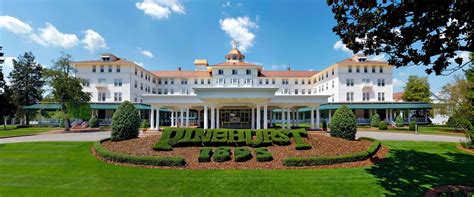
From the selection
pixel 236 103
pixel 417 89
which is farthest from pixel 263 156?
pixel 417 89

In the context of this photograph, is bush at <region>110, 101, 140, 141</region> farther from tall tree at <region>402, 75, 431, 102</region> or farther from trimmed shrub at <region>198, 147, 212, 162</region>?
tall tree at <region>402, 75, 431, 102</region>

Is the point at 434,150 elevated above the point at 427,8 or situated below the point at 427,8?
below

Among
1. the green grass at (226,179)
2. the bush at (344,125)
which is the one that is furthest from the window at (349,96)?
the green grass at (226,179)

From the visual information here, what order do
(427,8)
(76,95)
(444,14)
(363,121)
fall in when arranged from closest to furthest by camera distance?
(427,8) < (444,14) < (76,95) < (363,121)

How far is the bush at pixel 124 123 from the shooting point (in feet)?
52.2

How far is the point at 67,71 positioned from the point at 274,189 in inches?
1399

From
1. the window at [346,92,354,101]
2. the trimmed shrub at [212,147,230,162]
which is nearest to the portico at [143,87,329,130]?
the trimmed shrub at [212,147,230,162]

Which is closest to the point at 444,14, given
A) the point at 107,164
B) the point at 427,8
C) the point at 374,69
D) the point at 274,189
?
the point at 427,8

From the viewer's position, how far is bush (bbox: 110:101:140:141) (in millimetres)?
15922

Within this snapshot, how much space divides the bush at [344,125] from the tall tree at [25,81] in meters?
58.6

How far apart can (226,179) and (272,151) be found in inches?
174

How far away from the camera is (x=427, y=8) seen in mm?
5645

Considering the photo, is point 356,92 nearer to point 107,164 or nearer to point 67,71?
point 107,164

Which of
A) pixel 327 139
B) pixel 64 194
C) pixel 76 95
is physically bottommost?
pixel 64 194
